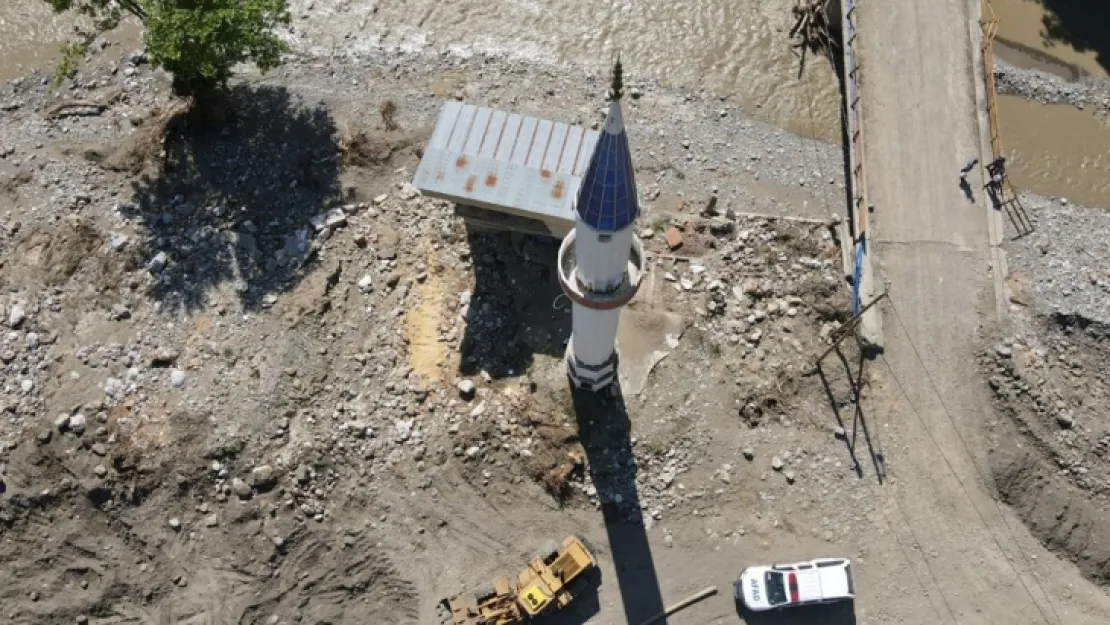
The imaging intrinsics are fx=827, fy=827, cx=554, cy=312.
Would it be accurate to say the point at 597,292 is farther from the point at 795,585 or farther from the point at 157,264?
the point at 157,264

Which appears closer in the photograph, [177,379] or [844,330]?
[844,330]

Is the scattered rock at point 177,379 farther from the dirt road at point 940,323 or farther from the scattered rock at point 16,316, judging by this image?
the dirt road at point 940,323

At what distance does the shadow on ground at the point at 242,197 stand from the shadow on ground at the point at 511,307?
648 centimetres

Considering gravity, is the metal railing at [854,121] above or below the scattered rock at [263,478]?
above

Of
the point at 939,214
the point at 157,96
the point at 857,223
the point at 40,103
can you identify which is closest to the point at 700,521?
the point at 857,223

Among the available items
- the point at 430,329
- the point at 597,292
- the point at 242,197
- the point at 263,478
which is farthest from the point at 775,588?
the point at 242,197

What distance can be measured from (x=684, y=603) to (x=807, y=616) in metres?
3.69

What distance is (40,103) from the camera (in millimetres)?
34125

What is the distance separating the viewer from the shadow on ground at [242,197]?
29.5m

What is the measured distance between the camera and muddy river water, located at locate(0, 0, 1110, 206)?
34594 millimetres

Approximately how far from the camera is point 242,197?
31.0 metres

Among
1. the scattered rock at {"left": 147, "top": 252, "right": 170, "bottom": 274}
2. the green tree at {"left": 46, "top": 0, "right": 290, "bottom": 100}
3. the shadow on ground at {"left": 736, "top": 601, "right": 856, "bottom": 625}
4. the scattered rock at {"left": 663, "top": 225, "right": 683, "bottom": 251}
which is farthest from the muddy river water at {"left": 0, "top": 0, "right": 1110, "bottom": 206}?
the shadow on ground at {"left": 736, "top": 601, "right": 856, "bottom": 625}

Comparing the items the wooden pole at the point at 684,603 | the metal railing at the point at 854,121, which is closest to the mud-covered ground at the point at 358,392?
the wooden pole at the point at 684,603

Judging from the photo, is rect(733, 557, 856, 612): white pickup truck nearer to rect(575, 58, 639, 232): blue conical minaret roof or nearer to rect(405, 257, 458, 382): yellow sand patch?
rect(405, 257, 458, 382): yellow sand patch
